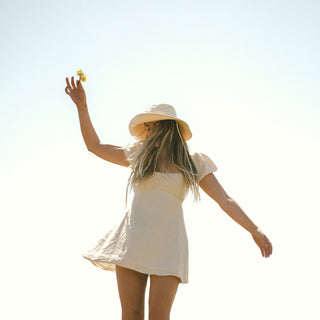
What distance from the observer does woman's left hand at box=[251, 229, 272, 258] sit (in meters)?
4.46

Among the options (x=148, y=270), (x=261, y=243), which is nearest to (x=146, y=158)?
(x=148, y=270)

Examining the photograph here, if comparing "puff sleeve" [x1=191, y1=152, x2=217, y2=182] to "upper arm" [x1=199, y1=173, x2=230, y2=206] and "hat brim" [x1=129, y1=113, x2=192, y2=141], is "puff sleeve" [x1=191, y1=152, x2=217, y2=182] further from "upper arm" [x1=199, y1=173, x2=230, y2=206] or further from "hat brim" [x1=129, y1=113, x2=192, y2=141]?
"hat brim" [x1=129, y1=113, x2=192, y2=141]

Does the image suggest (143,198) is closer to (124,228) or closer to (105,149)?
(124,228)

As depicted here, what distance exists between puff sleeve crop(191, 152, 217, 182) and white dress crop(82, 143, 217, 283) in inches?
9.3

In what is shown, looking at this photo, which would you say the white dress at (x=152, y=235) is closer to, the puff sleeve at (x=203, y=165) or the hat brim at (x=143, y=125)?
the puff sleeve at (x=203, y=165)

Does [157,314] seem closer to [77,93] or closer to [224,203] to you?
[224,203]

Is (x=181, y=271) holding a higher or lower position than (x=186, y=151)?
lower

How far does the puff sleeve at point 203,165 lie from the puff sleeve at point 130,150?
50 cm

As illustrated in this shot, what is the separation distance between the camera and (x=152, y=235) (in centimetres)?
428

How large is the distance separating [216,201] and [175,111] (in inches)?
35.4

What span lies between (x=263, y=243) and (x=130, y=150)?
1.38m

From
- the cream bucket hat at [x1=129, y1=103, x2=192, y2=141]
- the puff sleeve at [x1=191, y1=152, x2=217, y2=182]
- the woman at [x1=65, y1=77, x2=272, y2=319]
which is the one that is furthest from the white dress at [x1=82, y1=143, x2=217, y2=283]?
the cream bucket hat at [x1=129, y1=103, x2=192, y2=141]

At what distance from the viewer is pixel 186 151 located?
4.61 metres

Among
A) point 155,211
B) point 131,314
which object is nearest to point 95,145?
point 155,211
